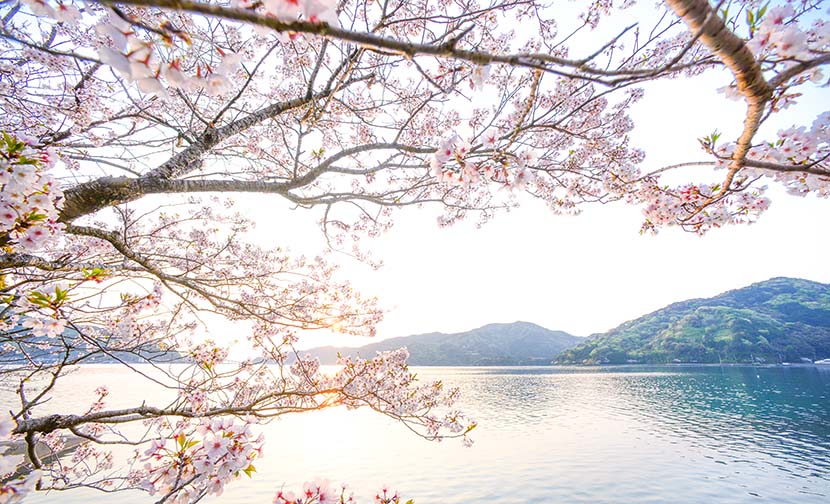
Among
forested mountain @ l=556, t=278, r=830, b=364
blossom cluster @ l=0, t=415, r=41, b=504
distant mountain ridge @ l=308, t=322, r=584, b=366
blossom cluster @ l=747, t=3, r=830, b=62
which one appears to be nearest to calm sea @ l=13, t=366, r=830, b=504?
blossom cluster @ l=0, t=415, r=41, b=504

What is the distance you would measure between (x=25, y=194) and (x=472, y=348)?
183m

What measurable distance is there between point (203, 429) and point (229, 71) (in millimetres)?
2809

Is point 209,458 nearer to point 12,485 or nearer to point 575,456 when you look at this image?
point 12,485

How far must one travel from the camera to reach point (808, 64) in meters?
1.47

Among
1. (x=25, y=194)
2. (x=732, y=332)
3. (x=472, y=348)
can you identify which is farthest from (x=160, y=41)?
(x=472, y=348)

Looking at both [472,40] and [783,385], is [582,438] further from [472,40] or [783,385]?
[783,385]

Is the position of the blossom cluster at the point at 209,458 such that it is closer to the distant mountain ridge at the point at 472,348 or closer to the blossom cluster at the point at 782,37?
the blossom cluster at the point at 782,37

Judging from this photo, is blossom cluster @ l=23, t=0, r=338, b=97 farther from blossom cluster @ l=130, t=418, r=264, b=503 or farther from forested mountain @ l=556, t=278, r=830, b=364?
forested mountain @ l=556, t=278, r=830, b=364

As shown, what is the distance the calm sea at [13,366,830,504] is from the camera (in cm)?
1481

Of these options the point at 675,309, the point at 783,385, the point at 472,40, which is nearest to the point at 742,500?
the point at 472,40

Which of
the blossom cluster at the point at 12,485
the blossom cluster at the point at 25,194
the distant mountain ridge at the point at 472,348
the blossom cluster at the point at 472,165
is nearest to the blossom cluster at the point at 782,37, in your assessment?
the blossom cluster at the point at 472,165

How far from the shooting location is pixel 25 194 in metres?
1.98

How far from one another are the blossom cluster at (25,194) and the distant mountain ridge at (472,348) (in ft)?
459

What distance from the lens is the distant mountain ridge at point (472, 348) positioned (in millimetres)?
147625
